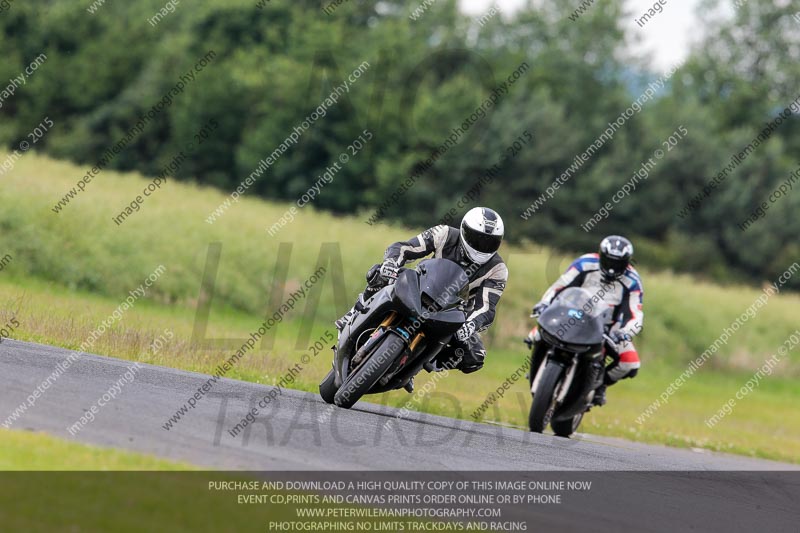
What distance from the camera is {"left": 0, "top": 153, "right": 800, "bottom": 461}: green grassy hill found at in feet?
54.7

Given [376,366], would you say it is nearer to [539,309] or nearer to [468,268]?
[468,268]

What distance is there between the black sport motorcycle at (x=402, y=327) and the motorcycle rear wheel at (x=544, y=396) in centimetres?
245

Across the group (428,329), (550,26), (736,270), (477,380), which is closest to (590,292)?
(428,329)

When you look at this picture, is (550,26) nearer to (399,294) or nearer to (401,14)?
(401,14)

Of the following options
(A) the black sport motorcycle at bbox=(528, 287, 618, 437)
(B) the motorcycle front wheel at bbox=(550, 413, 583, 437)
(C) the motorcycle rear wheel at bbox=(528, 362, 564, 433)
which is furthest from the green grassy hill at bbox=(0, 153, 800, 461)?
(C) the motorcycle rear wheel at bbox=(528, 362, 564, 433)

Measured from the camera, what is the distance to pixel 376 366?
9.93 meters

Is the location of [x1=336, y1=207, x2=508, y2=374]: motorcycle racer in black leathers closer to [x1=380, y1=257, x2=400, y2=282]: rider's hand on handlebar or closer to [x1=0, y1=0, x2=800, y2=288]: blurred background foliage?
[x1=380, y1=257, x2=400, y2=282]: rider's hand on handlebar

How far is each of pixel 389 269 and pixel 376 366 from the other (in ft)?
2.97

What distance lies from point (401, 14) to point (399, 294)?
2600 inches

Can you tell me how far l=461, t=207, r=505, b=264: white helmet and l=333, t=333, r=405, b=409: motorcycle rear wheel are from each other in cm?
135

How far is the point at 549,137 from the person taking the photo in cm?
6344

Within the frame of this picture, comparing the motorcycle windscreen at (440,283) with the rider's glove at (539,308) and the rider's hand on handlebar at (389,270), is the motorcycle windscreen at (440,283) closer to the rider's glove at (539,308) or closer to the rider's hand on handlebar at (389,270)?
the rider's hand on handlebar at (389,270)
